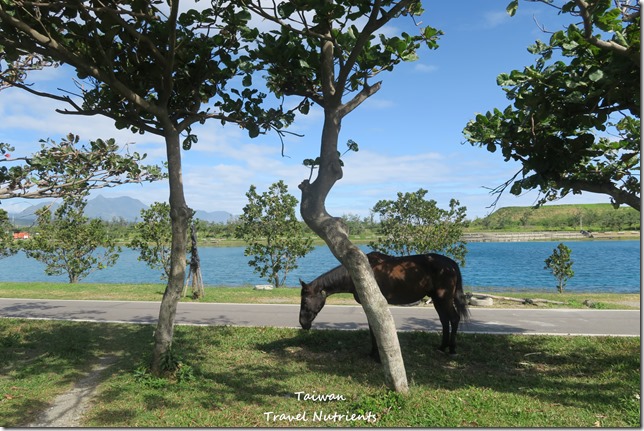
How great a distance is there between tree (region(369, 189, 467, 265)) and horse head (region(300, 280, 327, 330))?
11542mm

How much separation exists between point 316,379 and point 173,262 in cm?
314

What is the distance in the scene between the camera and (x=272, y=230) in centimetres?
2395

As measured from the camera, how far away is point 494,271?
40.7m

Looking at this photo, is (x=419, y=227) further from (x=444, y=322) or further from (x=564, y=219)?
(x=564, y=219)

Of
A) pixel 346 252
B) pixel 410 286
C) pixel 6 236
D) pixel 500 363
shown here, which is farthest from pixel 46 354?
pixel 6 236

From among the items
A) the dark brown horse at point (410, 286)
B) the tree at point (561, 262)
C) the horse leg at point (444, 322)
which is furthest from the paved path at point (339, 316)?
the tree at point (561, 262)

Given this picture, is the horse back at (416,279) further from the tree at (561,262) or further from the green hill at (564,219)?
the green hill at (564,219)

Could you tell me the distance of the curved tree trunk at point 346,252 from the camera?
561cm

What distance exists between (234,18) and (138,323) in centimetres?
904

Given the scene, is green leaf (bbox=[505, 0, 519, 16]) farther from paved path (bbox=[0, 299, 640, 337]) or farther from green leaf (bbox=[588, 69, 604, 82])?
paved path (bbox=[0, 299, 640, 337])

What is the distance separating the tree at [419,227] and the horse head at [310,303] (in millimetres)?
11542

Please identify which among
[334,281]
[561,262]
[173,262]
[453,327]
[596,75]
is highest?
[596,75]

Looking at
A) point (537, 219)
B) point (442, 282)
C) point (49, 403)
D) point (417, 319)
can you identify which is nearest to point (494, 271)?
point (417, 319)

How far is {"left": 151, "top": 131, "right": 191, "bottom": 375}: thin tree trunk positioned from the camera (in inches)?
284
